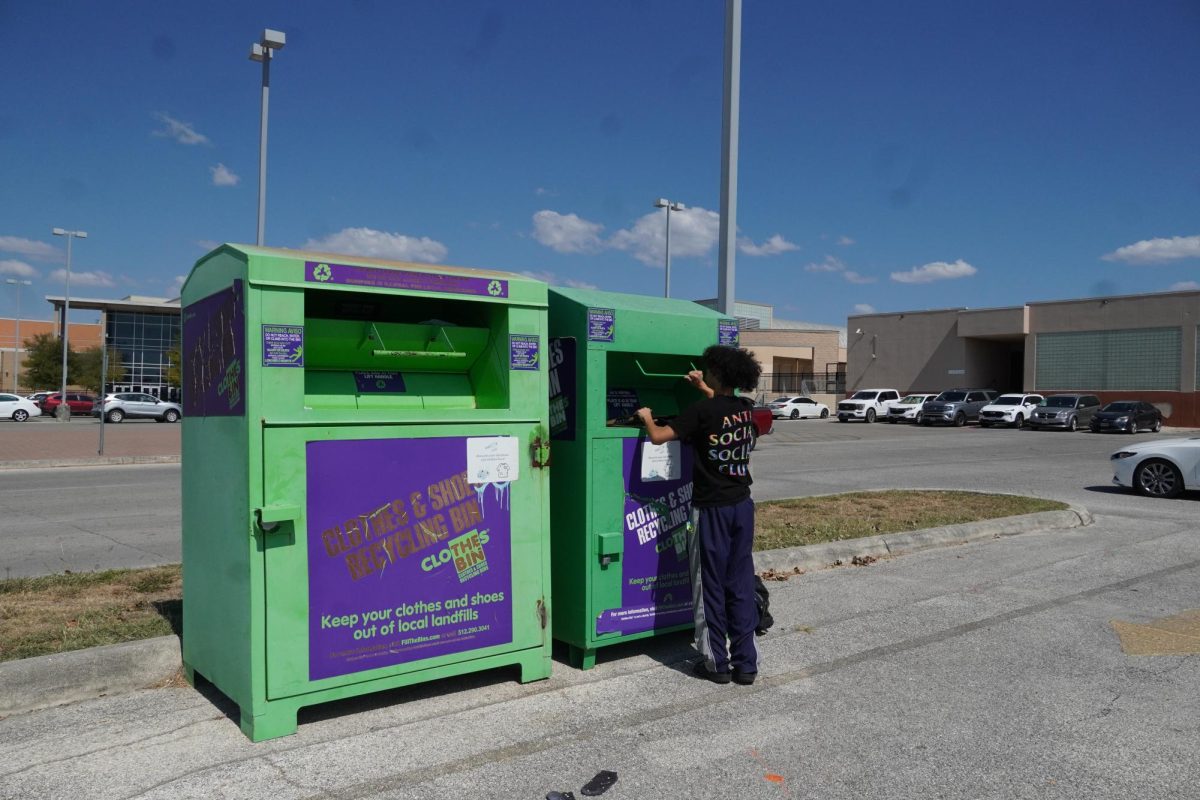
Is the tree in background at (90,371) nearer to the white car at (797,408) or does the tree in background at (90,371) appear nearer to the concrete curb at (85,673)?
the white car at (797,408)

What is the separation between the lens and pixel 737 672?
466 cm

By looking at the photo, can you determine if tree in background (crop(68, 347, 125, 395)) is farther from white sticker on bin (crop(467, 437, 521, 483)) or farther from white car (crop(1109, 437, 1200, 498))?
white sticker on bin (crop(467, 437, 521, 483))

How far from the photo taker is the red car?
45.7 meters

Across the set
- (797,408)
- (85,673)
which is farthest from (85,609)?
(797,408)

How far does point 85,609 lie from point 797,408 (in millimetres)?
45435

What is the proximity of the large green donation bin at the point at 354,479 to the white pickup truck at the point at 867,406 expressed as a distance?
138ft

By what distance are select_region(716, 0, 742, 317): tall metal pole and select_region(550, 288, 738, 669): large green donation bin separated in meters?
5.54

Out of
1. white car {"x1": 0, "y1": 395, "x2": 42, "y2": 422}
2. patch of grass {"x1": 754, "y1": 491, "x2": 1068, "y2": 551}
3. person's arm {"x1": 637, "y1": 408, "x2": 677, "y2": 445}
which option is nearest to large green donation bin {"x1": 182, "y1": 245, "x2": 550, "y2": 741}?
person's arm {"x1": 637, "y1": 408, "x2": 677, "y2": 445}

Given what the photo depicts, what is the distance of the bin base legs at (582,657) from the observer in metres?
4.86

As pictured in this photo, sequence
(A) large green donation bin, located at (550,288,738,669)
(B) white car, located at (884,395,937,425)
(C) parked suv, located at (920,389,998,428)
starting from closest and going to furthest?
(A) large green donation bin, located at (550,288,738,669) < (C) parked suv, located at (920,389,998,428) < (B) white car, located at (884,395,937,425)

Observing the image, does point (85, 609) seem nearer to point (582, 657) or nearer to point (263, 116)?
point (582, 657)

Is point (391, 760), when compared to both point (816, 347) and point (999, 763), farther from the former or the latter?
point (816, 347)

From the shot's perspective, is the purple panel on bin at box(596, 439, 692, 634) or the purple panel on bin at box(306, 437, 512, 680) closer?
the purple panel on bin at box(306, 437, 512, 680)

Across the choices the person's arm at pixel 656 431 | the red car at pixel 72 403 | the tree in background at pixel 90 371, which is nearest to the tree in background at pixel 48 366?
the tree in background at pixel 90 371
